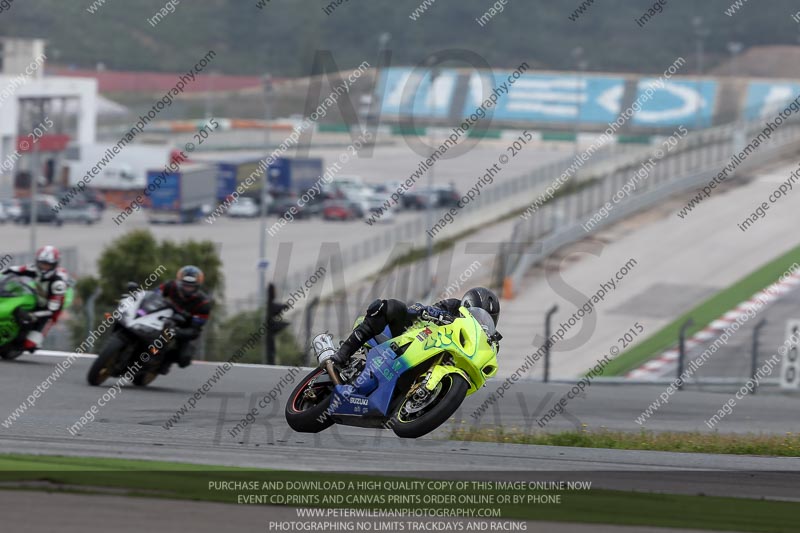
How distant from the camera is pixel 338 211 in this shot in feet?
180

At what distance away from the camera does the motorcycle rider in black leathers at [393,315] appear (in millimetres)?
9148

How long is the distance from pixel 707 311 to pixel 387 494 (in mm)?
28230

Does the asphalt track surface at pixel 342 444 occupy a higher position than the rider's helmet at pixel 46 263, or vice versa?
the rider's helmet at pixel 46 263

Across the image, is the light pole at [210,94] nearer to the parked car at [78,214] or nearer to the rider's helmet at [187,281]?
the parked car at [78,214]

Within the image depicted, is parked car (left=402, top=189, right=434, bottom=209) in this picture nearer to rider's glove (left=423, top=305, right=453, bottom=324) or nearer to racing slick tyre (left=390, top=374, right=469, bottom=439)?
rider's glove (left=423, top=305, right=453, bottom=324)

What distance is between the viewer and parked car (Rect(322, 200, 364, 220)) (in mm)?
54719

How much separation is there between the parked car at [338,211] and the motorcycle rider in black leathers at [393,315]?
1790 inches

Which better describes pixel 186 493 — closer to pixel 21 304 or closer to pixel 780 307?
pixel 21 304

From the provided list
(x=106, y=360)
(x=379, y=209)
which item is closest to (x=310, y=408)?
(x=106, y=360)

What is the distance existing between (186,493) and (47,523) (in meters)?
0.92

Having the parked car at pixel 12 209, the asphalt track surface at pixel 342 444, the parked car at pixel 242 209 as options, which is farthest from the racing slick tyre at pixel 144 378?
the parked car at pixel 242 209

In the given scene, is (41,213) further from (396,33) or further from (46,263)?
(396,33)

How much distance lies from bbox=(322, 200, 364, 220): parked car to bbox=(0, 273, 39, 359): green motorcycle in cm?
4102

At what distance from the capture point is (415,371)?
29.2 feet
